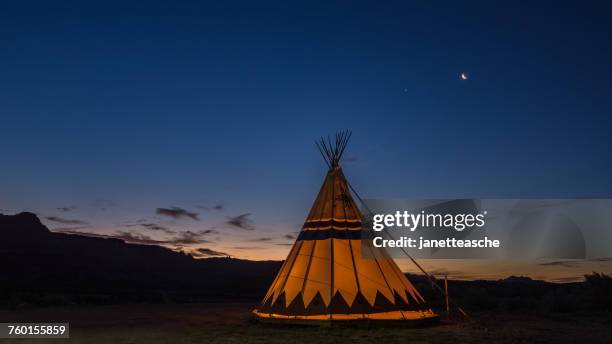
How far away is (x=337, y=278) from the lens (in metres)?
12.5

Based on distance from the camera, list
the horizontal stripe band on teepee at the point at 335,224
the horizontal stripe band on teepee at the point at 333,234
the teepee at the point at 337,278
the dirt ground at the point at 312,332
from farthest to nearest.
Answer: the horizontal stripe band on teepee at the point at 335,224, the horizontal stripe band on teepee at the point at 333,234, the teepee at the point at 337,278, the dirt ground at the point at 312,332

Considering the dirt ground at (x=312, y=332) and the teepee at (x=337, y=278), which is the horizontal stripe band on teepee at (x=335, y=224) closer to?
the teepee at (x=337, y=278)

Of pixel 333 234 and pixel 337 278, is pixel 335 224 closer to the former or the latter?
pixel 333 234

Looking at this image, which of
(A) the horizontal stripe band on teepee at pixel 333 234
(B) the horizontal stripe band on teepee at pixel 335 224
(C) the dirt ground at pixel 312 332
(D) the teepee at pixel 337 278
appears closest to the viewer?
(C) the dirt ground at pixel 312 332

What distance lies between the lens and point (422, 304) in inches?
515

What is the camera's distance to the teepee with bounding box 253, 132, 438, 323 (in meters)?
12.1

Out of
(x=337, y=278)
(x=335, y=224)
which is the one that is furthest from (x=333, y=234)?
(x=337, y=278)

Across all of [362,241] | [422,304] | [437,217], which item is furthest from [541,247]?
[362,241]

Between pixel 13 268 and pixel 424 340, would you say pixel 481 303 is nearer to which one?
pixel 424 340

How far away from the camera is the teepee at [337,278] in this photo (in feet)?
39.7

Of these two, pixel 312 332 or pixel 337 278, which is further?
pixel 337 278

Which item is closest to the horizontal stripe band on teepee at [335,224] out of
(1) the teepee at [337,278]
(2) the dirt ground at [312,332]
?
(1) the teepee at [337,278]

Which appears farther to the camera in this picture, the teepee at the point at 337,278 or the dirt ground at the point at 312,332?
the teepee at the point at 337,278

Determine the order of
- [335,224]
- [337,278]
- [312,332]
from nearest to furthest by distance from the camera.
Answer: [312,332] → [337,278] → [335,224]
